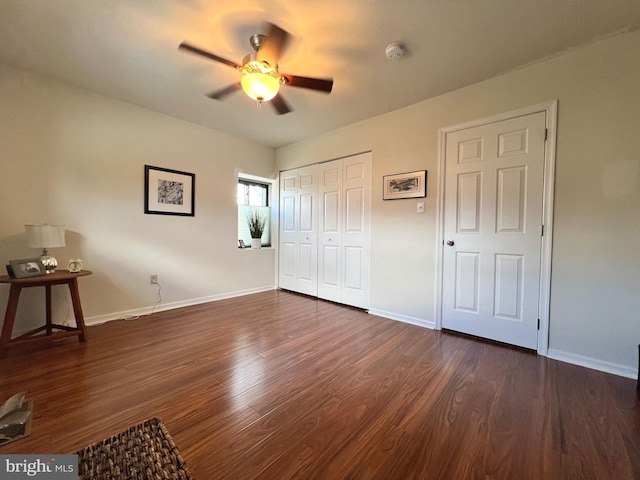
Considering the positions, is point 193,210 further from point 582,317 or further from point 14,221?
point 582,317

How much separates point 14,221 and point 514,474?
3984 millimetres

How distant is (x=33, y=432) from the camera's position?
123cm

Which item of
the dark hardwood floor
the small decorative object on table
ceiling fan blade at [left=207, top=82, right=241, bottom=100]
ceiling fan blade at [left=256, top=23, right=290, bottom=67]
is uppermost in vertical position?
ceiling fan blade at [left=256, top=23, right=290, bottom=67]

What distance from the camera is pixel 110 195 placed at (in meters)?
2.78

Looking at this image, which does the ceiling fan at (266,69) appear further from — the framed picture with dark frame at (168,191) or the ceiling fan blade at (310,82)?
the framed picture with dark frame at (168,191)

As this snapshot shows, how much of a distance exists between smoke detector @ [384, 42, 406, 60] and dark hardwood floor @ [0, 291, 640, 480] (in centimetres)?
240

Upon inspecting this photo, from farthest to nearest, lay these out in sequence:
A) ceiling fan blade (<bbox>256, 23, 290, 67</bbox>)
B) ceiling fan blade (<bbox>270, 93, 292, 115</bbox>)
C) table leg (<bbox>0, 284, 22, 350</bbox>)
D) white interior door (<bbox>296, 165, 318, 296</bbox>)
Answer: white interior door (<bbox>296, 165, 318, 296</bbox>)
ceiling fan blade (<bbox>270, 93, 292, 115</bbox>)
table leg (<bbox>0, 284, 22, 350</bbox>)
ceiling fan blade (<bbox>256, 23, 290, 67</bbox>)

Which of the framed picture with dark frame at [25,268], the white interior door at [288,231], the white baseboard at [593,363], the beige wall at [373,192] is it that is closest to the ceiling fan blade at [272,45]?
the beige wall at [373,192]

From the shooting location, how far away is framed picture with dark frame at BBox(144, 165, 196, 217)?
3.04 metres

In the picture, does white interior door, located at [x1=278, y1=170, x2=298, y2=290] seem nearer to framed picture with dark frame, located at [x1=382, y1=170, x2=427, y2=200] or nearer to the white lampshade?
framed picture with dark frame, located at [x1=382, y1=170, x2=427, y2=200]

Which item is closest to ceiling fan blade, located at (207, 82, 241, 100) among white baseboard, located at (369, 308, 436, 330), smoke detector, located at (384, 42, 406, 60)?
smoke detector, located at (384, 42, 406, 60)

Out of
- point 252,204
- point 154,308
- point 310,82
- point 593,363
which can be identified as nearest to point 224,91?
point 310,82

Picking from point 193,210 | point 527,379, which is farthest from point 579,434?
point 193,210

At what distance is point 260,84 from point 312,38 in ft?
1.70
